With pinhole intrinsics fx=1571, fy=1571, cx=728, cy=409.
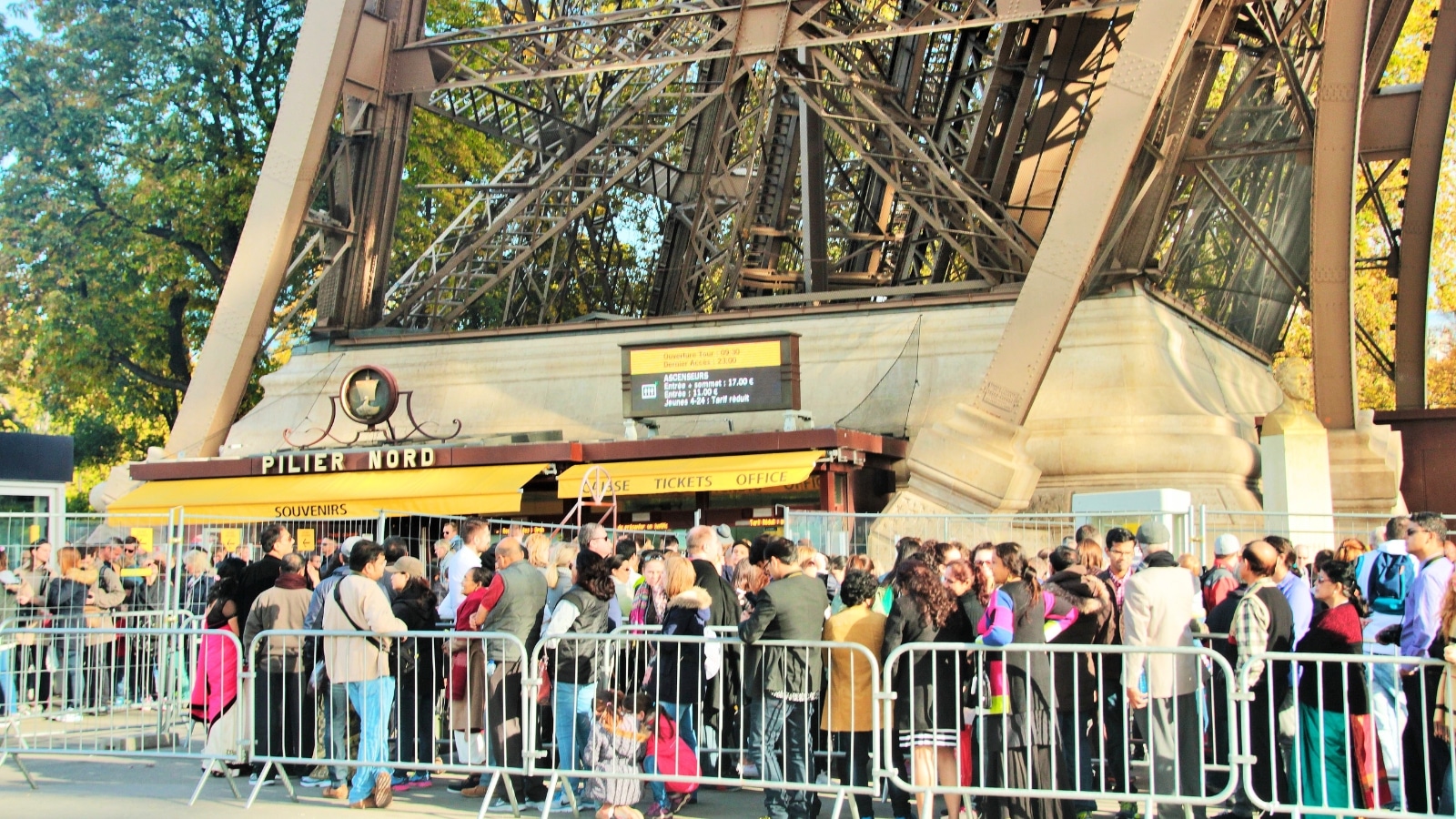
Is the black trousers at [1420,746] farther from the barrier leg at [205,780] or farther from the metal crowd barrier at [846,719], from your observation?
the barrier leg at [205,780]

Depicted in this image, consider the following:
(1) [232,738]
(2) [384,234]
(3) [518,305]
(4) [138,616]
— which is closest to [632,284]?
(3) [518,305]

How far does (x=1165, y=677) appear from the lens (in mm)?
8617

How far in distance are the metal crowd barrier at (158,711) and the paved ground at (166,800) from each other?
0.18 meters

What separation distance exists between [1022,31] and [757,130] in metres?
6.54

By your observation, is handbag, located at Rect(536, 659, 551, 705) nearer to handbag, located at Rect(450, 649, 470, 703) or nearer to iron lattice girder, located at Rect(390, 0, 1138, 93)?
handbag, located at Rect(450, 649, 470, 703)

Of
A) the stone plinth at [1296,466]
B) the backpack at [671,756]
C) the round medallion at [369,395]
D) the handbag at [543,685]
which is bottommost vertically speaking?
the backpack at [671,756]

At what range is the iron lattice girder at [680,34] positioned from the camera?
23000mm

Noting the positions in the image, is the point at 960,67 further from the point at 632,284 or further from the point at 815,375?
the point at 632,284

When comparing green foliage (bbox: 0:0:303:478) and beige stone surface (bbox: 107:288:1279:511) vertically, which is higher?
green foliage (bbox: 0:0:303:478)

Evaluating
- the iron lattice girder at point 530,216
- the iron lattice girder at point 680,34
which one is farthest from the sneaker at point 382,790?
the iron lattice girder at point 530,216

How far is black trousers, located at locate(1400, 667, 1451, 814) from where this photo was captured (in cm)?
802

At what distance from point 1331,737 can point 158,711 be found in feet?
26.9

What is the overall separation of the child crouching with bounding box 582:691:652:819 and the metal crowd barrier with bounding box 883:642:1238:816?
5.07ft

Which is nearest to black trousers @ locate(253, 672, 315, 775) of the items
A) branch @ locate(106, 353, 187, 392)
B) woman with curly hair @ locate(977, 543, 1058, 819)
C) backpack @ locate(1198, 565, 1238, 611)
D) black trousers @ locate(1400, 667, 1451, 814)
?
woman with curly hair @ locate(977, 543, 1058, 819)
